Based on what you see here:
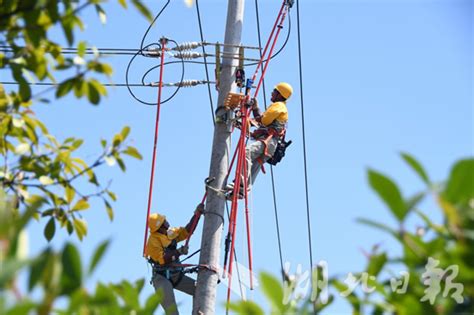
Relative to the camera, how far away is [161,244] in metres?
7.54

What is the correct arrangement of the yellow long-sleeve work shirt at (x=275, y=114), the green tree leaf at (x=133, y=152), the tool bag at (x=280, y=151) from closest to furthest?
the green tree leaf at (x=133, y=152)
the yellow long-sleeve work shirt at (x=275, y=114)
the tool bag at (x=280, y=151)

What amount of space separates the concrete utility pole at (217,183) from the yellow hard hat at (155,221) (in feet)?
4.33

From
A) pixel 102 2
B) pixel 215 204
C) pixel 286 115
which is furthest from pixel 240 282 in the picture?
pixel 102 2

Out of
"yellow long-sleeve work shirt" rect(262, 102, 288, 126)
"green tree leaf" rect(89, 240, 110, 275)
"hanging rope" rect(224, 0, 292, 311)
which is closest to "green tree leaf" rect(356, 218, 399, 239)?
"green tree leaf" rect(89, 240, 110, 275)

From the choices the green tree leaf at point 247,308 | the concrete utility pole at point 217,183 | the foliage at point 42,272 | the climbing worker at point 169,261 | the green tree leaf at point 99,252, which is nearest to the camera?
the foliage at point 42,272

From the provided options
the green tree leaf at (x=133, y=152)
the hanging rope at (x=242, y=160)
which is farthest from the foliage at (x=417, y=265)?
the hanging rope at (x=242, y=160)

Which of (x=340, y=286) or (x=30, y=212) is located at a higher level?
(x=30, y=212)

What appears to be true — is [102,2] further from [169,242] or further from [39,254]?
[169,242]

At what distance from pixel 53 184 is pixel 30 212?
5.08 feet

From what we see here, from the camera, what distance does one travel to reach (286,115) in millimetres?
7879

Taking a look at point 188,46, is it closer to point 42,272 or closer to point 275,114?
point 275,114

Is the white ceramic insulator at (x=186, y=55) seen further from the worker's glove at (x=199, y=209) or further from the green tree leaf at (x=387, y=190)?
the green tree leaf at (x=387, y=190)

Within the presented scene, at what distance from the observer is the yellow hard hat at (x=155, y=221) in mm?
7754

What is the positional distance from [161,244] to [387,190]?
6.39 m
